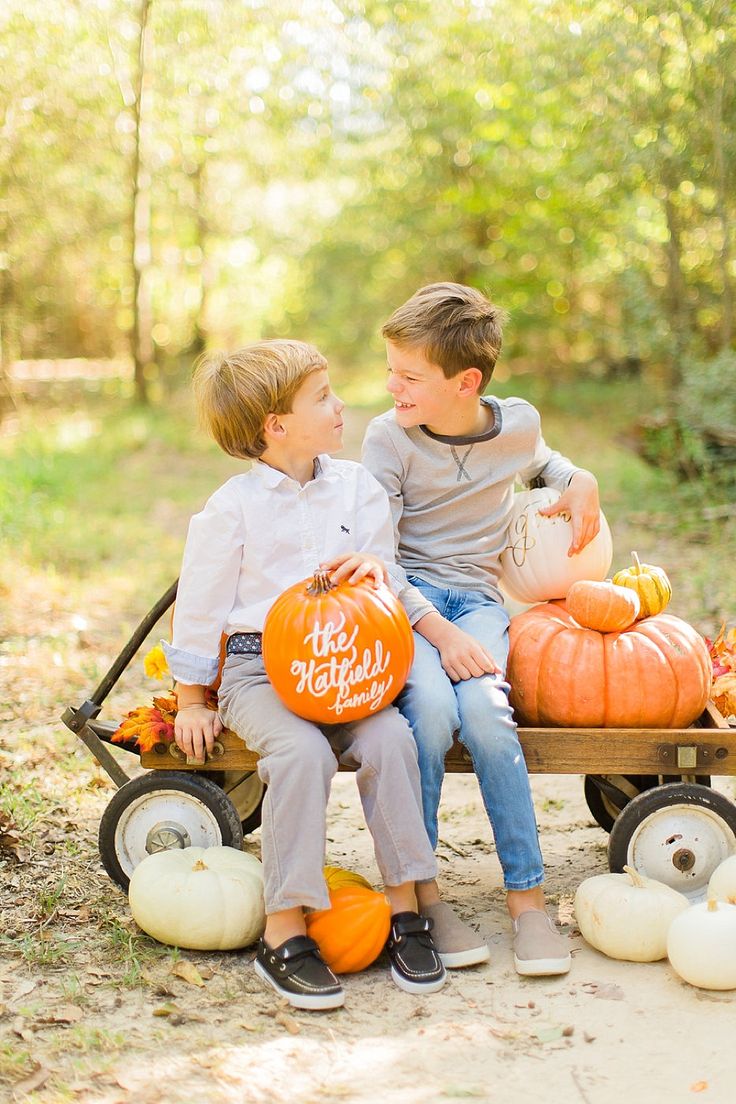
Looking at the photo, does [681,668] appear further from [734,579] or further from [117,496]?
[117,496]

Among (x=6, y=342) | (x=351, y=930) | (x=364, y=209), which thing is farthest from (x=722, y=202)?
(x=364, y=209)

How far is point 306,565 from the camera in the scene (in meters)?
3.12

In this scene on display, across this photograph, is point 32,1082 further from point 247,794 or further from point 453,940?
point 247,794

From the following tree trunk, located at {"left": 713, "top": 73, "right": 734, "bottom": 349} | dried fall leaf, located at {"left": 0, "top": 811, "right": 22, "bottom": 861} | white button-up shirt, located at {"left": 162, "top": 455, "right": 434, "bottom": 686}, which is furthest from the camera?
tree trunk, located at {"left": 713, "top": 73, "right": 734, "bottom": 349}

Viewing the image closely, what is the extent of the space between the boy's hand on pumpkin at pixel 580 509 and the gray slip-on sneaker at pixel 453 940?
1.11 metres

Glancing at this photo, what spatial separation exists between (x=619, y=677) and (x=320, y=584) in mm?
844

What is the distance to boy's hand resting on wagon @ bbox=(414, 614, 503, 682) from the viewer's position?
3.02 m

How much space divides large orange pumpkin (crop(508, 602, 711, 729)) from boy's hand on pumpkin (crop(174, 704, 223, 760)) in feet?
2.78

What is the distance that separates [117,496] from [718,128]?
5630 millimetres

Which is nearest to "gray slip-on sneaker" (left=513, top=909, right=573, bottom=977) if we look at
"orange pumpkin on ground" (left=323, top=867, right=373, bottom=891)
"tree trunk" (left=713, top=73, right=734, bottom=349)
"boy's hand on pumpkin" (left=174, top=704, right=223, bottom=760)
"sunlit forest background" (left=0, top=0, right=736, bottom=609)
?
"orange pumpkin on ground" (left=323, top=867, right=373, bottom=891)

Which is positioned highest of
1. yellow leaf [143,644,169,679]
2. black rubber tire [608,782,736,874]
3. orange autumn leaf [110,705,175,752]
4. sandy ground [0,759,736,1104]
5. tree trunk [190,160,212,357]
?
tree trunk [190,160,212,357]

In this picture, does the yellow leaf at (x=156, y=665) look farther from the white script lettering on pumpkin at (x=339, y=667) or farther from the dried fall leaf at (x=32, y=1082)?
the dried fall leaf at (x=32, y=1082)

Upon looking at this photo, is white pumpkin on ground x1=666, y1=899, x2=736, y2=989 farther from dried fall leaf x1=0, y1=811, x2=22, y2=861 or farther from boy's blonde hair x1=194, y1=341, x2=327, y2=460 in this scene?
dried fall leaf x1=0, y1=811, x2=22, y2=861

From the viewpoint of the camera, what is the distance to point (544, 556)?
11.2 feet
